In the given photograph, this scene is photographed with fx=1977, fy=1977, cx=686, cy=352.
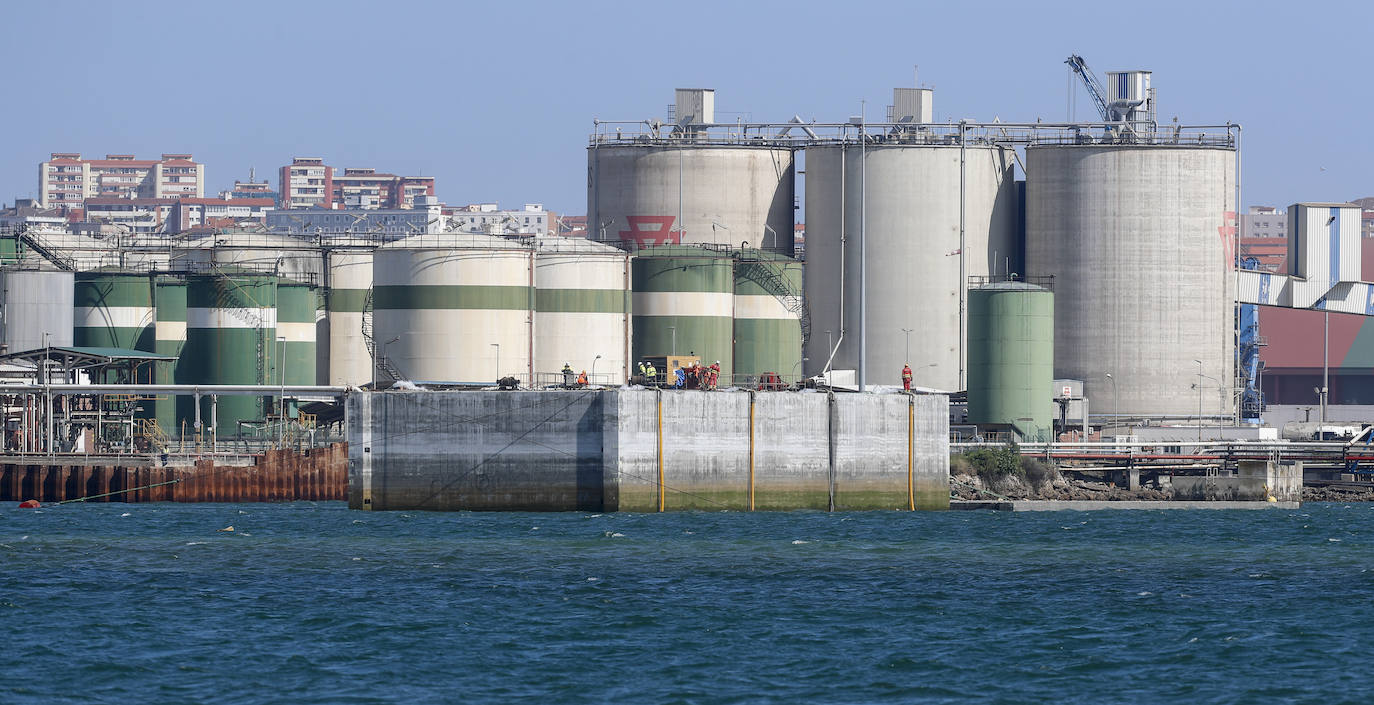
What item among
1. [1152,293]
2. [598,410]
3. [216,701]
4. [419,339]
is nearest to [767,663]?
[216,701]

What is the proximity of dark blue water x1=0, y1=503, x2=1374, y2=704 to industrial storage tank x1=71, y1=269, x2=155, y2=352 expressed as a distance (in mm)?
42875

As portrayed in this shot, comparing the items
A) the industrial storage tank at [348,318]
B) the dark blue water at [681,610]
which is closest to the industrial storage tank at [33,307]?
the industrial storage tank at [348,318]

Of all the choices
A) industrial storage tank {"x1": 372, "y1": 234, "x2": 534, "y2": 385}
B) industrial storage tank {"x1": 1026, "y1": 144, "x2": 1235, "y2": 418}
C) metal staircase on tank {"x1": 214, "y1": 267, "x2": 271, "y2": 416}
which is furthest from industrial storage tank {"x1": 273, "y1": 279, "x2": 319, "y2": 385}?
industrial storage tank {"x1": 1026, "y1": 144, "x2": 1235, "y2": 418}

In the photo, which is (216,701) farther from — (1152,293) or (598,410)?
(1152,293)

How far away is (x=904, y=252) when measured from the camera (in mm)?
114375

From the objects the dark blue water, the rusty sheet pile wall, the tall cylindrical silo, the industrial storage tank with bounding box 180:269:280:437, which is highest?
the tall cylindrical silo

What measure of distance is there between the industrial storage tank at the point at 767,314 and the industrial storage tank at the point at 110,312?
114 ft

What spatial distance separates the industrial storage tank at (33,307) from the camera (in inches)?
4417

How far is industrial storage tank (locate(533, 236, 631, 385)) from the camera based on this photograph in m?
108

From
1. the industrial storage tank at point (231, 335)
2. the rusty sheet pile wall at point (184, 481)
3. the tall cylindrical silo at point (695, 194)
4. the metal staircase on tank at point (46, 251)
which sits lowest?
the rusty sheet pile wall at point (184, 481)

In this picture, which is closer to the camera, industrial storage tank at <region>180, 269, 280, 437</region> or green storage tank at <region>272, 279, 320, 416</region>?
industrial storage tank at <region>180, 269, 280, 437</region>

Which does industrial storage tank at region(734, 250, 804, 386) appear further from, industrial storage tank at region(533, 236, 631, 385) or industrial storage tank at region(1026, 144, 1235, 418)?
industrial storage tank at region(1026, 144, 1235, 418)

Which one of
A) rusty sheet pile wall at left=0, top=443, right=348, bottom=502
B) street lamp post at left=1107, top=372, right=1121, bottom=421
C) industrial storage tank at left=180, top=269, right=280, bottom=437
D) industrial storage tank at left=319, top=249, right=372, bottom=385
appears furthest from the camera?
industrial storage tank at left=319, top=249, right=372, bottom=385

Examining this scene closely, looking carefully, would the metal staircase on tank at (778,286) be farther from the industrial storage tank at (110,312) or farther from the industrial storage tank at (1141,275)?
the industrial storage tank at (110,312)
